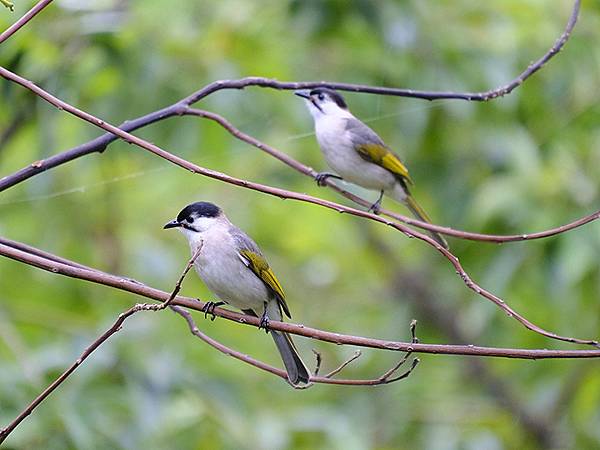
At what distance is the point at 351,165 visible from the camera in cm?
412

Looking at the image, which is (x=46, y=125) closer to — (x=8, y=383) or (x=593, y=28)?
(x=8, y=383)

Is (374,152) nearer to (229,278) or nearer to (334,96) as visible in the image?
(334,96)

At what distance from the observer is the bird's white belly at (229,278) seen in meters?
3.40

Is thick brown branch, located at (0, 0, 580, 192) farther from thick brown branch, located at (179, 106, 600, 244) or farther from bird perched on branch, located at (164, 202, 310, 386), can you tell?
bird perched on branch, located at (164, 202, 310, 386)

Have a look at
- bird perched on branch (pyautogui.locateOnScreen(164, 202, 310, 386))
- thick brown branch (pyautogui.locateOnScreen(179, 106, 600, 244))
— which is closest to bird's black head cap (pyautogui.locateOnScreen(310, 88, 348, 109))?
bird perched on branch (pyautogui.locateOnScreen(164, 202, 310, 386))

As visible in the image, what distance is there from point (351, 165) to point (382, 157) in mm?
173

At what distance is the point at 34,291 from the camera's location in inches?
210

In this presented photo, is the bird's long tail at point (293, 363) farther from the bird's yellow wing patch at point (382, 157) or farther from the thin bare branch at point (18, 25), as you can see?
the thin bare branch at point (18, 25)

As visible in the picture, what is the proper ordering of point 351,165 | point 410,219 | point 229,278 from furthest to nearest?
point 351,165 < point 229,278 < point 410,219

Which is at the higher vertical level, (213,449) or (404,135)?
(404,135)

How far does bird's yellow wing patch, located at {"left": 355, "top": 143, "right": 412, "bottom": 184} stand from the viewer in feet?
13.8

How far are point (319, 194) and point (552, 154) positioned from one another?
161 centimetres

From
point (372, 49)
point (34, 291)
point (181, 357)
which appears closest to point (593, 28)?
point (372, 49)

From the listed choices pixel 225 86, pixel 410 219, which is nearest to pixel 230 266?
pixel 225 86
